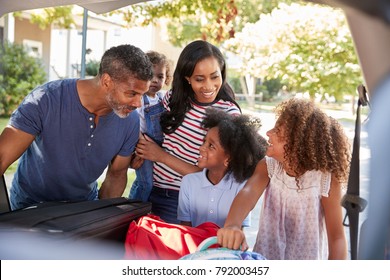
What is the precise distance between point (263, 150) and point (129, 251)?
952 mm

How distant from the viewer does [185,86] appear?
9.36ft

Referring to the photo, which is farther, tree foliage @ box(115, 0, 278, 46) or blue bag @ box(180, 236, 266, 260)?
tree foliage @ box(115, 0, 278, 46)

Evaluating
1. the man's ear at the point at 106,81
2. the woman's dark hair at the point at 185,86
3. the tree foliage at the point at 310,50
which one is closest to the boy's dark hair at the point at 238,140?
the woman's dark hair at the point at 185,86

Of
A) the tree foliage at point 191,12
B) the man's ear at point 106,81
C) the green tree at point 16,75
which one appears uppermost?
the tree foliage at point 191,12

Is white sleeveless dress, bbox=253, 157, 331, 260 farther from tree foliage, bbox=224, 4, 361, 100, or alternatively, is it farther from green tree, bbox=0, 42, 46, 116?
green tree, bbox=0, 42, 46, 116

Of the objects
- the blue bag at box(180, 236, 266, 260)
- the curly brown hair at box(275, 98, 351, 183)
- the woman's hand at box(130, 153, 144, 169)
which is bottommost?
the blue bag at box(180, 236, 266, 260)

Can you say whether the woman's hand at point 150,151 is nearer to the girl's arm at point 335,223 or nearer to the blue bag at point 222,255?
the girl's arm at point 335,223

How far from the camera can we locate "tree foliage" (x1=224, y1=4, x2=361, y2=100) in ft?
26.9

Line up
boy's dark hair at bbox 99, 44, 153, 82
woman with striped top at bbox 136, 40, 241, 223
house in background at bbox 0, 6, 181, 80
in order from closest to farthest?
boy's dark hair at bbox 99, 44, 153, 82
woman with striped top at bbox 136, 40, 241, 223
house in background at bbox 0, 6, 181, 80

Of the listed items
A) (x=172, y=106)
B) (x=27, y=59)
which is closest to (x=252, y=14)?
(x=27, y=59)

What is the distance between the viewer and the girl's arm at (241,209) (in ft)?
5.98

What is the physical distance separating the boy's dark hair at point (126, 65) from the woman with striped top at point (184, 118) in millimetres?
339

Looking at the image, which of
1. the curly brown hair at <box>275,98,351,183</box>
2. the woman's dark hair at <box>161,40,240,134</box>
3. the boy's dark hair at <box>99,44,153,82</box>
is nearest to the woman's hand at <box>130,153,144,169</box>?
the woman's dark hair at <box>161,40,240,134</box>

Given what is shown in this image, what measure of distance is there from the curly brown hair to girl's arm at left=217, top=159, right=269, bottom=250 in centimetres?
14
